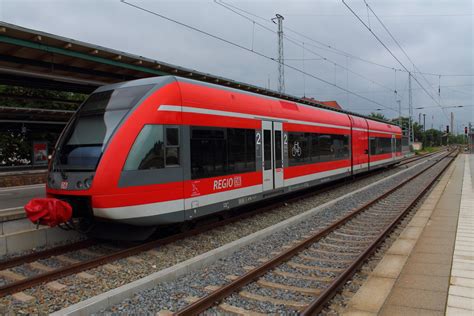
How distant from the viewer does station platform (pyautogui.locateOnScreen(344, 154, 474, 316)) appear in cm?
430

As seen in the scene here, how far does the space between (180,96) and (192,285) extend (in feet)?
11.1

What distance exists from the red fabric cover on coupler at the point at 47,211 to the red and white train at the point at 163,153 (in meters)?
0.35

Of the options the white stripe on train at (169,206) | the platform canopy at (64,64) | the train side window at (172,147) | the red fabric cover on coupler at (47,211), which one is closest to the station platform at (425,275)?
the white stripe on train at (169,206)

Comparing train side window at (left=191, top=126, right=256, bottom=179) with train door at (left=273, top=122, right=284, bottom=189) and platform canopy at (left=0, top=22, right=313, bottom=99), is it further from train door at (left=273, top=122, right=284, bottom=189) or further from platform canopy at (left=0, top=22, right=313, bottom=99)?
platform canopy at (left=0, top=22, right=313, bottom=99)

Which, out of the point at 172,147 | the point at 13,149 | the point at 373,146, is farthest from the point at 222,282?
the point at 13,149

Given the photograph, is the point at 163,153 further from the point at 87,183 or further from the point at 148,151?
the point at 87,183

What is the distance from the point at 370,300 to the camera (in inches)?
179

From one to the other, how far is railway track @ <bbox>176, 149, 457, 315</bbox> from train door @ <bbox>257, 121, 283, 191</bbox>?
6.90 feet

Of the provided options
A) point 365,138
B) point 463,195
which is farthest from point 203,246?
point 365,138

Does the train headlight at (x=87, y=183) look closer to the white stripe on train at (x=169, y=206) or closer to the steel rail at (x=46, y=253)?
the white stripe on train at (x=169, y=206)

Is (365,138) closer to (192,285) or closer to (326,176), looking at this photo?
(326,176)

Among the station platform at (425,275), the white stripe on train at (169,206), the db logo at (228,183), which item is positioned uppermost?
the db logo at (228,183)

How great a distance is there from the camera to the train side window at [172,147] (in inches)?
271

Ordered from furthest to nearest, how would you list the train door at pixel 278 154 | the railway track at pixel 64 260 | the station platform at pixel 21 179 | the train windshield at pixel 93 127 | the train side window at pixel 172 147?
the station platform at pixel 21 179
the train door at pixel 278 154
the train side window at pixel 172 147
the train windshield at pixel 93 127
the railway track at pixel 64 260
